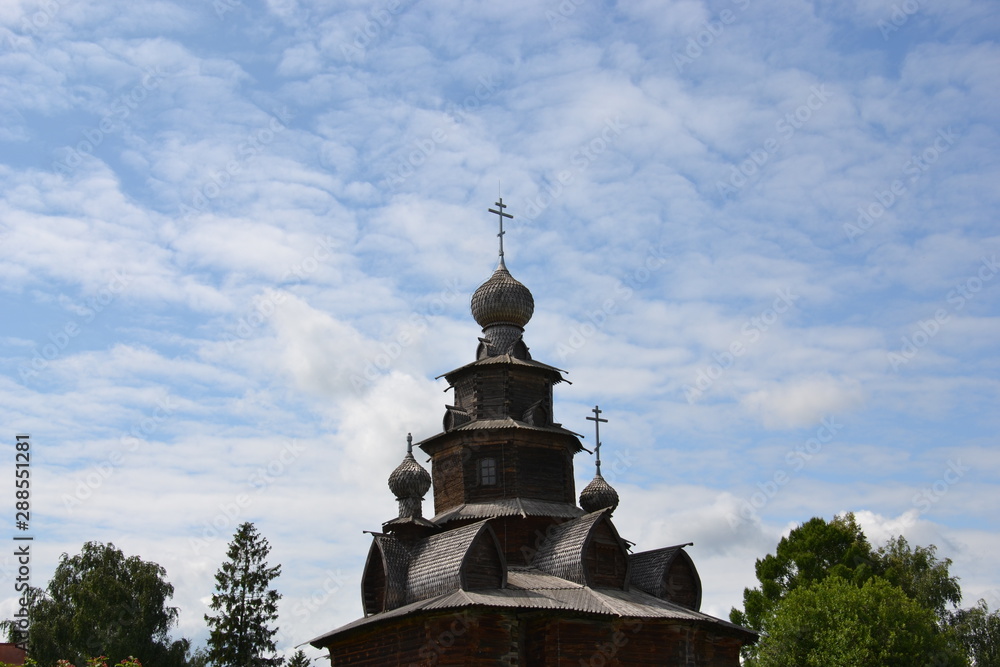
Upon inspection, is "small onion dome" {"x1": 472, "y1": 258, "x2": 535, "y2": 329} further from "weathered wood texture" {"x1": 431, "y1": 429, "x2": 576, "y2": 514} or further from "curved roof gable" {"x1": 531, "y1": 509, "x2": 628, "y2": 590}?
"curved roof gable" {"x1": 531, "y1": 509, "x2": 628, "y2": 590}

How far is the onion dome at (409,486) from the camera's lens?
25953 millimetres

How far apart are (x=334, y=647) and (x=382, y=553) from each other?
3015 millimetres

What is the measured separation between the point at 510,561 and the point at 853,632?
43.1 ft

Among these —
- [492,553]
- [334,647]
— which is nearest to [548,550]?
[492,553]

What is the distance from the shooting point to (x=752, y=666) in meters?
33.3

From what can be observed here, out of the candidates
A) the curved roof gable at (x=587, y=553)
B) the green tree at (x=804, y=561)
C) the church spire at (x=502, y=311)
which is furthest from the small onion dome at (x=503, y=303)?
the green tree at (x=804, y=561)

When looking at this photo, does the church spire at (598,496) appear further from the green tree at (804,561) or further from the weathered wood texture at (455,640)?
the green tree at (804,561)

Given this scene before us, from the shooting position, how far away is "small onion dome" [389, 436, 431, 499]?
26.2 meters

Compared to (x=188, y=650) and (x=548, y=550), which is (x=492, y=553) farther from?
(x=188, y=650)

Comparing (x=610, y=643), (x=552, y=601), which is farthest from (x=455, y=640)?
(x=610, y=643)

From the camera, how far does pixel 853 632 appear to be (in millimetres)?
30734

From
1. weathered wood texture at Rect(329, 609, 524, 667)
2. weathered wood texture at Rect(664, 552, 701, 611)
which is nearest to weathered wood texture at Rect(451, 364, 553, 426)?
weathered wood texture at Rect(664, 552, 701, 611)

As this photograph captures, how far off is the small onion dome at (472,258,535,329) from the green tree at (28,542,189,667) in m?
15.7

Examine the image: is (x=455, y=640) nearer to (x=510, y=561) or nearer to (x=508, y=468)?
(x=510, y=561)
